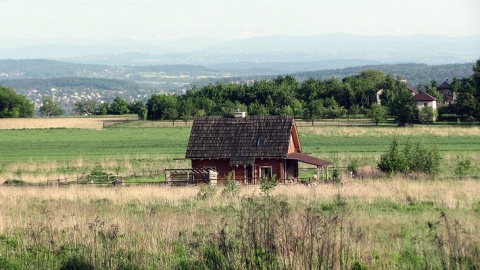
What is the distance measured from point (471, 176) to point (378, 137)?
3423cm

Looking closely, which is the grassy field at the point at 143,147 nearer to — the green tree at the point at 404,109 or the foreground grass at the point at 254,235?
the green tree at the point at 404,109

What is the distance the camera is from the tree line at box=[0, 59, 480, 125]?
85562 mm

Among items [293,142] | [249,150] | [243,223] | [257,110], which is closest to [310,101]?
[257,110]

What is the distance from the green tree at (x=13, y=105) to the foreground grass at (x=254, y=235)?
107 meters

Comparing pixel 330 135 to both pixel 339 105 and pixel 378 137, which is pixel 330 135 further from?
pixel 339 105

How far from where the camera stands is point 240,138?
129ft

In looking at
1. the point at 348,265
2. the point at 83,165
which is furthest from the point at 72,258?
the point at 83,165

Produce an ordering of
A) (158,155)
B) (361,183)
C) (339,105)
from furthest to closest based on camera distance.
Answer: (339,105) → (158,155) → (361,183)

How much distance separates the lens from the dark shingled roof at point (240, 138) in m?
38.5

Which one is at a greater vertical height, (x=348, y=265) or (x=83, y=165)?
(x=348, y=265)

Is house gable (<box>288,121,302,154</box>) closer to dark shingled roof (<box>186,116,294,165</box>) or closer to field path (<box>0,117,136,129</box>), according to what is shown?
dark shingled roof (<box>186,116,294,165</box>)

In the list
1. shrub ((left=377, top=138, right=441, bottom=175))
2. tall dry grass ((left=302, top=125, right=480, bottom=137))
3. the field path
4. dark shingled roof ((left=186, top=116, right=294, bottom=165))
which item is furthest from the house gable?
the field path

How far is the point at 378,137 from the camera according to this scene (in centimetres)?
6775

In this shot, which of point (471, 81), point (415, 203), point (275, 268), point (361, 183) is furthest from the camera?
point (471, 81)
